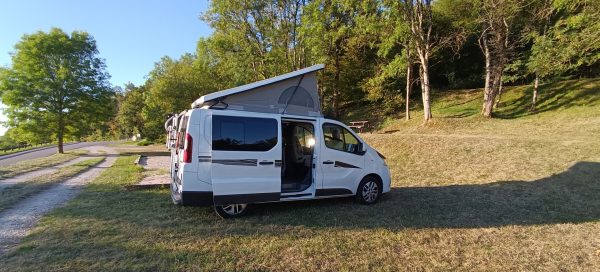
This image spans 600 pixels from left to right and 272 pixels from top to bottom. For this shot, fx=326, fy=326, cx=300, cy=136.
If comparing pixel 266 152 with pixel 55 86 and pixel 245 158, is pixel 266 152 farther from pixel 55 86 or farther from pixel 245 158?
pixel 55 86

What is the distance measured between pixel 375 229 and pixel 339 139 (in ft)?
6.84

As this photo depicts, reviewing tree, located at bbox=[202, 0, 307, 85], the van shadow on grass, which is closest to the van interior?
the van shadow on grass

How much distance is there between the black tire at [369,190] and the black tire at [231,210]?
8.15ft

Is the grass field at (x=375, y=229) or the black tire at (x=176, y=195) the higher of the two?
Result: the black tire at (x=176, y=195)

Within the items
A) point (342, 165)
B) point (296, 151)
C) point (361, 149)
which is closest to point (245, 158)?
point (296, 151)

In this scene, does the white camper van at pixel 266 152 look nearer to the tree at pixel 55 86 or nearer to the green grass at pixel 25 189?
the green grass at pixel 25 189

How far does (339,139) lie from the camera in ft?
22.4

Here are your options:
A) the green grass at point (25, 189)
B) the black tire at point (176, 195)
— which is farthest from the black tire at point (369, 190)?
the green grass at point (25, 189)

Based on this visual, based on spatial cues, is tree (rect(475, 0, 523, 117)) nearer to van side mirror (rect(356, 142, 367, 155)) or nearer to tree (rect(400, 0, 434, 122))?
tree (rect(400, 0, 434, 122))

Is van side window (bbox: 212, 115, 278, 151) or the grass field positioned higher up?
van side window (bbox: 212, 115, 278, 151)

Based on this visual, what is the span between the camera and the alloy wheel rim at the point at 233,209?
19.3ft

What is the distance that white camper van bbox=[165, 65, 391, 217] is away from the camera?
5367 millimetres

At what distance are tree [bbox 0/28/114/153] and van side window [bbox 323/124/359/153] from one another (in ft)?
81.4

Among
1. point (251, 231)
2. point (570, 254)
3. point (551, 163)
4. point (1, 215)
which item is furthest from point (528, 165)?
point (1, 215)
